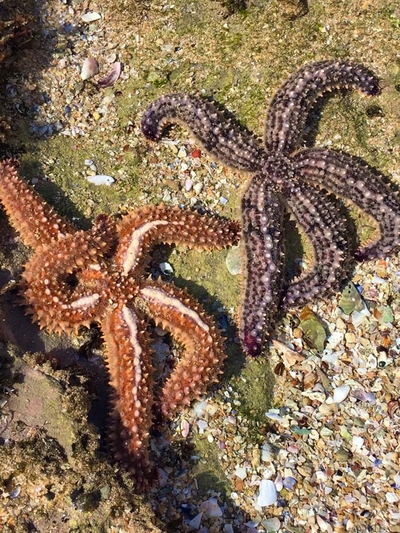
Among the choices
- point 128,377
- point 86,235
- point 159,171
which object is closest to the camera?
point 128,377

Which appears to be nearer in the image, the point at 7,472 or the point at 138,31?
the point at 7,472

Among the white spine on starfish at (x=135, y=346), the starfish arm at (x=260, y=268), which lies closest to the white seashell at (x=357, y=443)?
the starfish arm at (x=260, y=268)

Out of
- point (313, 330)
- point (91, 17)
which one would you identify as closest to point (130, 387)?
point (313, 330)

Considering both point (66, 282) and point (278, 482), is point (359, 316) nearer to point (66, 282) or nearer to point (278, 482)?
point (278, 482)

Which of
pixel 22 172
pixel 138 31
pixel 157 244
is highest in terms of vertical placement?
pixel 138 31

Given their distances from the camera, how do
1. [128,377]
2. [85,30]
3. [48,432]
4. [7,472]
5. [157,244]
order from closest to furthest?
[7,472]
[48,432]
[128,377]
[157,244]
[85,30]

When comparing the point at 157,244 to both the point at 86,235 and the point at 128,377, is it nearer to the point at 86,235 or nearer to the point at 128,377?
the point at 86,235

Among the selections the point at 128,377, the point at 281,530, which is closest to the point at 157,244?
the point at 128,377
